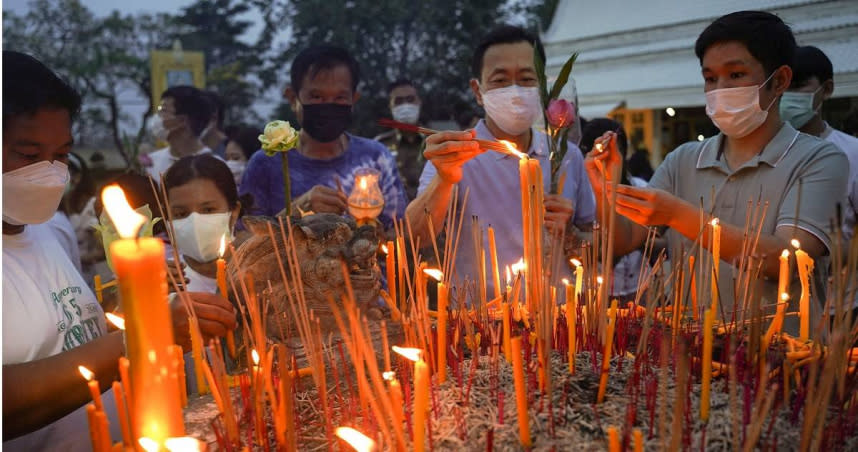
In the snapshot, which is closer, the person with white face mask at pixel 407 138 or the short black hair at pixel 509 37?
the short black hair at pixel 509 37

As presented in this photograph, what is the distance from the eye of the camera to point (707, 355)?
1062 millimetres

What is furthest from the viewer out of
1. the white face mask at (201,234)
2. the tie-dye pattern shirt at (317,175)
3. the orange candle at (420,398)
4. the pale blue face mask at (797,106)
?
the pale blue face mask at (797,106)

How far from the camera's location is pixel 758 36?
2143 millimetres

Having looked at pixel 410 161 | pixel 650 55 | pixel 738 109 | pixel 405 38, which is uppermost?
pixel 405 38

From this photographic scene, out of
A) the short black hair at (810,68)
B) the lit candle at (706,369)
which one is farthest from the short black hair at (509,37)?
the lit candle at (706,369)

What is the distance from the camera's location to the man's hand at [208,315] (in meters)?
1.38

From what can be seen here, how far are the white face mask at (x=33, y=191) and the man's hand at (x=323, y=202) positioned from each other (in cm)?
126

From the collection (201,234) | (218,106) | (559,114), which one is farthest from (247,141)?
→ (559,114)

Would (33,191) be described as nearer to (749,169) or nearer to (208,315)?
(208,315)

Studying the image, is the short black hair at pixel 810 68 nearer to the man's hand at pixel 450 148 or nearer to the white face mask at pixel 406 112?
the man's hand at pixel 450 148

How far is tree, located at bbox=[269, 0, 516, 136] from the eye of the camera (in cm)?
1902

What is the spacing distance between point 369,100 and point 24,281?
18149 millimetres

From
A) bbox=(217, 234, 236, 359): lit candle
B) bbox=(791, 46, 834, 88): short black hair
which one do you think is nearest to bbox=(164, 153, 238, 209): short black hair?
bbox=(217, 234, 236, 359): lit candle

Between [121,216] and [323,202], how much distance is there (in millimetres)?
2151
